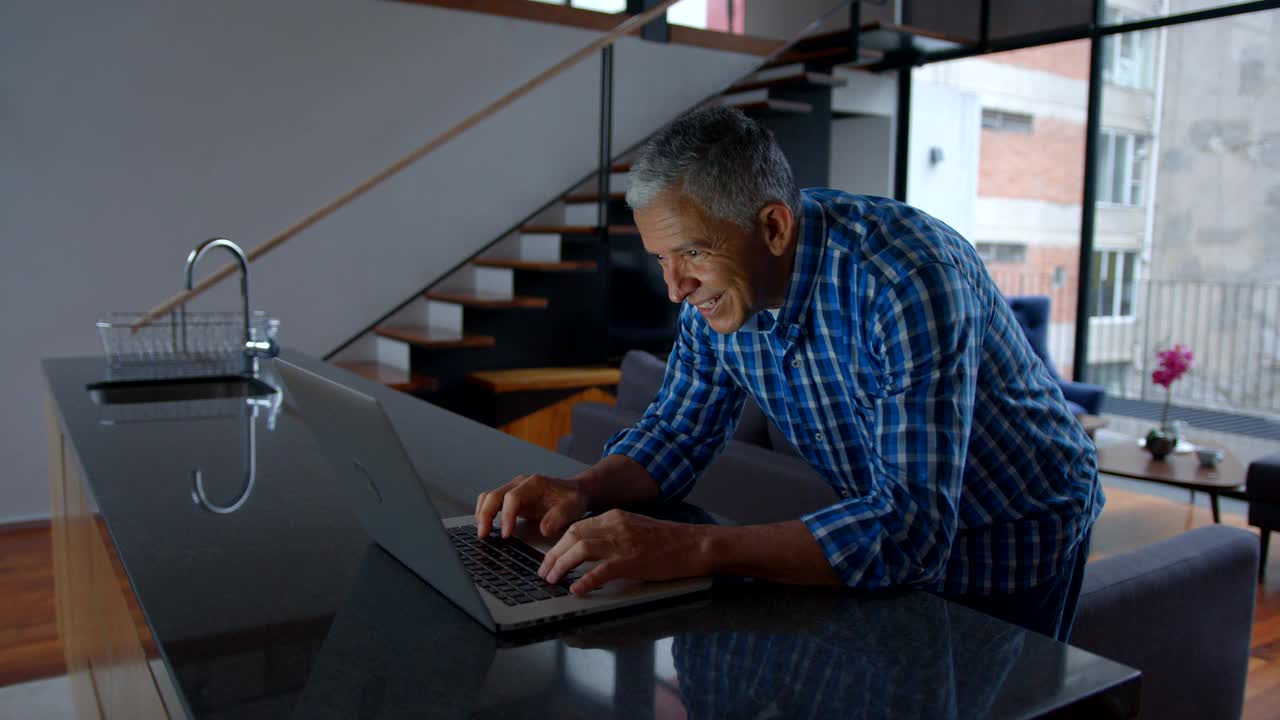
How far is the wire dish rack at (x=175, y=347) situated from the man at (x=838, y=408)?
1630 millimetres

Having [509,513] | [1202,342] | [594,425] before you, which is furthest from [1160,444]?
[509,513]

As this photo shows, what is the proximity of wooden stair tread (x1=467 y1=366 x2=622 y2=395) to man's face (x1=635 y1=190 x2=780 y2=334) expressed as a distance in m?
3.46

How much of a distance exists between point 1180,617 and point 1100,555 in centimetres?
232

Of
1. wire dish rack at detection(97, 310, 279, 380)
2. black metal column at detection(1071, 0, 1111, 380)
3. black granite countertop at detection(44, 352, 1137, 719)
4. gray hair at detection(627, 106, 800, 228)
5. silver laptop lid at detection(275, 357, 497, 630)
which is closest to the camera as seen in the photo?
black granite countertop at detection(44, 352, 1137, 719)

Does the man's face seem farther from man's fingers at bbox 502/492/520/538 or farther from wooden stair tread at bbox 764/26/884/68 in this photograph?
wooden stair tread at bbox 764/26/884/68

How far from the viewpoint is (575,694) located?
0.74 meters

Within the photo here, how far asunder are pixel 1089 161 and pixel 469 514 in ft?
18.0

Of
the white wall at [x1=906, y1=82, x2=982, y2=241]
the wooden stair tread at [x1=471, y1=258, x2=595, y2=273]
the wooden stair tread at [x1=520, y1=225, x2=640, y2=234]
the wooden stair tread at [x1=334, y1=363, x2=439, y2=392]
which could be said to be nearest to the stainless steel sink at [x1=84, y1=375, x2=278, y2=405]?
the wooden stair tread at [x1=334, y1=363, x2=439, y2=392]

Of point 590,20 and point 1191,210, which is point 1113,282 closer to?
point 1191,210

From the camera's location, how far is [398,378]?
15.1ft

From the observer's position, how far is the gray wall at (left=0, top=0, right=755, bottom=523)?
4.32 m

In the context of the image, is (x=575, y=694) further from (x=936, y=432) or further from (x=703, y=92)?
(x=703, y=92)

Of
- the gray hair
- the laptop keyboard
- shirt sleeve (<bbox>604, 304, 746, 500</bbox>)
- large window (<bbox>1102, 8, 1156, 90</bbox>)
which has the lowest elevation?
the laptop keyboard

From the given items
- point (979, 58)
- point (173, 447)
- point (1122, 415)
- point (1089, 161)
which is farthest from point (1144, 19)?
point (173, 447)
